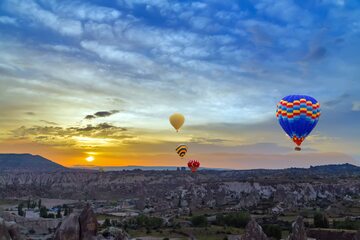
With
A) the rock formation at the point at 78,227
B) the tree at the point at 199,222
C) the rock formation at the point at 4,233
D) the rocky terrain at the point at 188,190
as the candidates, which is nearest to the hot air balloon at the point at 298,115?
the rock formation at the point at 78,227

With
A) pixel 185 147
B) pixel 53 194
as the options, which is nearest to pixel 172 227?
pixel 185 147

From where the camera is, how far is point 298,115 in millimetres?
44969

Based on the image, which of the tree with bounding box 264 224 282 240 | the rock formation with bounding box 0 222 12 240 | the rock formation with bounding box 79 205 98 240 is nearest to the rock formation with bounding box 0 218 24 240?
the rock formation with bounding box 0 222 12 240

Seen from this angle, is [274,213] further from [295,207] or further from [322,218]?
[322,218]

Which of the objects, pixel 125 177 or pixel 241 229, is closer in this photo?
pixel 241 229

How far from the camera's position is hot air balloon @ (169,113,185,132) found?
70.3 meters

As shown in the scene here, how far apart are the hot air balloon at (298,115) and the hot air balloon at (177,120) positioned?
25.6m

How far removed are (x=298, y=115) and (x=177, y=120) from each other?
28.3 m

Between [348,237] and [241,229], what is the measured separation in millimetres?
24696

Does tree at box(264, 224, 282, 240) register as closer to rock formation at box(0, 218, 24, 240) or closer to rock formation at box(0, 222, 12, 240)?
rock formation at box(0, 218, 24, 240)

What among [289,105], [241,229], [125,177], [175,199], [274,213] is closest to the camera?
[289,105]

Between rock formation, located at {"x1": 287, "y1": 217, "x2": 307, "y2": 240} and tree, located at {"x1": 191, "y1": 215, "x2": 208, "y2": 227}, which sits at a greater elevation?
rock formation, located at {"x1": 287, "y1": 217, "x2": 307, "y2": 240}

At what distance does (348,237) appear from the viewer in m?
53.6

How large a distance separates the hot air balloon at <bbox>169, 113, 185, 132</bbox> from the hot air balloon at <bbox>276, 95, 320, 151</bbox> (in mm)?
25629
